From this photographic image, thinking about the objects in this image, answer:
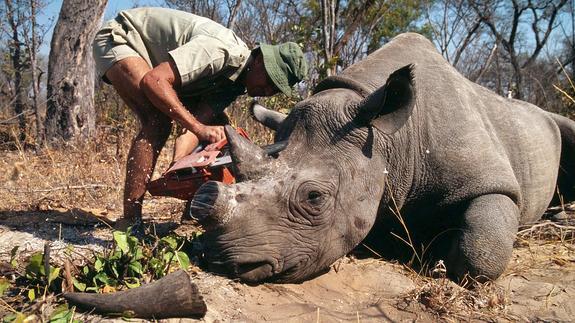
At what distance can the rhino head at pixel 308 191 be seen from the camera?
3.18m

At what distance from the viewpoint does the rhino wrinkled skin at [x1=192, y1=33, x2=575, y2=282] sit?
3.26 meters

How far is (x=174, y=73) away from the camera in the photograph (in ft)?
14.1

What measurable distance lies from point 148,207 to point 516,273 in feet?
11.0

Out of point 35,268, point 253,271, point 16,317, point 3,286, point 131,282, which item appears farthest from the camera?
point 253,271

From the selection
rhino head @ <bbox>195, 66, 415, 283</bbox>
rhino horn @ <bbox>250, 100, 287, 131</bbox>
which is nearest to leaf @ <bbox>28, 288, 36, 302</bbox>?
rhino head @ <bbox>195, 66, 415, 283</bbox>

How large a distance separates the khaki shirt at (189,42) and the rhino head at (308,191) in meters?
0.93

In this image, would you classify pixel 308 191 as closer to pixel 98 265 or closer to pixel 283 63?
pixel 98 265

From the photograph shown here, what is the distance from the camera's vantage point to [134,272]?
3.11 meters

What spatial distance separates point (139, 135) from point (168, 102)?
53cm

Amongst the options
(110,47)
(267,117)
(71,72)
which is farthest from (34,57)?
(267,117)

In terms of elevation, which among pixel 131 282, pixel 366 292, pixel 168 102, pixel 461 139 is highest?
pixel 168 102

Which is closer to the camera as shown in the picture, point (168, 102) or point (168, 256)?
point (168, 256)

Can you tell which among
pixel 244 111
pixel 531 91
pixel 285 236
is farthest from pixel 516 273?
pixel 531 91

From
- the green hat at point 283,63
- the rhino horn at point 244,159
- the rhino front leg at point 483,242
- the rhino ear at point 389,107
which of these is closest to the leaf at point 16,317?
the rhino horn at point 244,159
